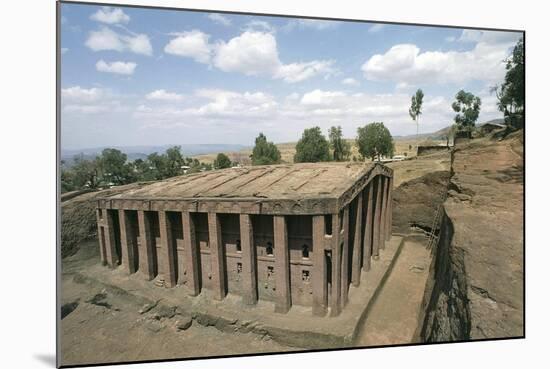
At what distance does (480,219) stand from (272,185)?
6.94m

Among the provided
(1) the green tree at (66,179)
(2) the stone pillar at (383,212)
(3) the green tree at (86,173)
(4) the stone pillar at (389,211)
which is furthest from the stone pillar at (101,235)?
(4) the stone pillar at (389,211)

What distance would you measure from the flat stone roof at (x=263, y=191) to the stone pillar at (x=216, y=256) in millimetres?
550

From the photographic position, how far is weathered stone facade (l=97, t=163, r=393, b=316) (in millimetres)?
10211

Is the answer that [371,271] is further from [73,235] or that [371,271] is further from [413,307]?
[73,235]

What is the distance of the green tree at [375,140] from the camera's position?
105ft

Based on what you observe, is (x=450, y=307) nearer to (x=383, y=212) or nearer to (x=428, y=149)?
(x=383, y=212)

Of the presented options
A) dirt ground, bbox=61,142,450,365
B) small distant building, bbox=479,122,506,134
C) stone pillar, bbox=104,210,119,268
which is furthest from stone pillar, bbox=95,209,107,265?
small distant building, bbox=479,122,506,134

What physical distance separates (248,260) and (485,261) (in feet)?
22.7

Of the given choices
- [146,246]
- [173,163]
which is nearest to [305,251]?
[146,246]

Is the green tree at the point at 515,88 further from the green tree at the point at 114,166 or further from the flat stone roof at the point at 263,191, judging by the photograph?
the green tree at the point at 114,166

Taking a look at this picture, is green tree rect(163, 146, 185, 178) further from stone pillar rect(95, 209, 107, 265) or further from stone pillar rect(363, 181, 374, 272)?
stone pillar rect(363, 181, 374, 272)

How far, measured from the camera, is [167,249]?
1247 centimetres

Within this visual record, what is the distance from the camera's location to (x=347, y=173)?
13.7 metres

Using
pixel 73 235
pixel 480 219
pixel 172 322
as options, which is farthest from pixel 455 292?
pixel 73 235
